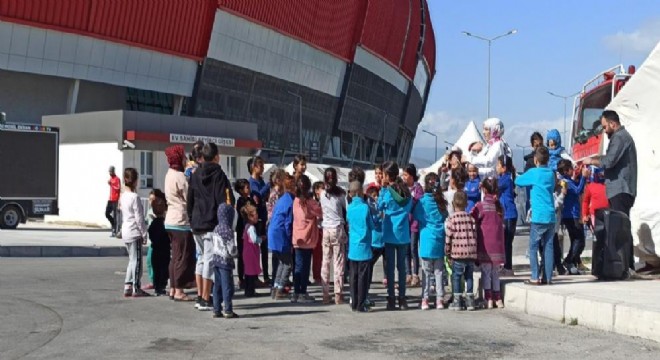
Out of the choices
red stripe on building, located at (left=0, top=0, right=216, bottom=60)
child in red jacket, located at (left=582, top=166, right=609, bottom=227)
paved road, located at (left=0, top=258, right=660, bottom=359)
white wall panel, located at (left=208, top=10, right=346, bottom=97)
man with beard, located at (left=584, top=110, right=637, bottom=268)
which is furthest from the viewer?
white wall panel, located at (left=208, top=10, right=346, bottom=97)

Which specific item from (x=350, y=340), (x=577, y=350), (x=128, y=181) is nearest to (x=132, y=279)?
(x=128, y=181)

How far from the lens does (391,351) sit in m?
8.73

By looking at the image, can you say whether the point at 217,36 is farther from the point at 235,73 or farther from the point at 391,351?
the point at 391,351

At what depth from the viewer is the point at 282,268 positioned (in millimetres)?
12922

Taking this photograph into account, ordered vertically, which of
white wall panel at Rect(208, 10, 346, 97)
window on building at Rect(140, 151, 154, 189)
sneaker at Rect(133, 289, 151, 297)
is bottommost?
sneaker at Rect(133, 289, 151, 297)

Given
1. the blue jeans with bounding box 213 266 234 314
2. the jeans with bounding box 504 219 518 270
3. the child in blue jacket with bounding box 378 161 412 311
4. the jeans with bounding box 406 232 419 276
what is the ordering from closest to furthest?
1. the blue jeans with bounding box 213 266 234 314
2. the child in blue jacket with bounding box 378 161 412 311
3. the jeans with bounding box 504 219 518 270
4. the jeans with bounding box 406 232 419 276

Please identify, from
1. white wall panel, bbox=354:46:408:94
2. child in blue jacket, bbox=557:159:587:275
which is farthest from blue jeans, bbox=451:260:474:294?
white wall panel, bbox=354:46:408:94

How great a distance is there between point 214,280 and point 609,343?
4107mm

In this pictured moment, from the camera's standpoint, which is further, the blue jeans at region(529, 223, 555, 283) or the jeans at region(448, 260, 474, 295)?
the blue jeans at region(529, 223, 555, 283)

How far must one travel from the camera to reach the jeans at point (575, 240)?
1448cm

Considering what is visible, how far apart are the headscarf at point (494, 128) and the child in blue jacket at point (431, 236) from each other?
171 centimetres

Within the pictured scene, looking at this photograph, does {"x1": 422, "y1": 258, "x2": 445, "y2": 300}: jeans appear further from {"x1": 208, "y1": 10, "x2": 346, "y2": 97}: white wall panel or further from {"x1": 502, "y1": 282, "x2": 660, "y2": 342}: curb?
{"x1": 208, "y1": 10, "x2": 346, "y2": 97}: white wall panel

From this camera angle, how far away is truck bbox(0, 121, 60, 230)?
28.0m

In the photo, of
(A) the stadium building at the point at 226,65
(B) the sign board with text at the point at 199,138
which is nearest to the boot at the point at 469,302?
(A) the stadium building at the point at 226,65
